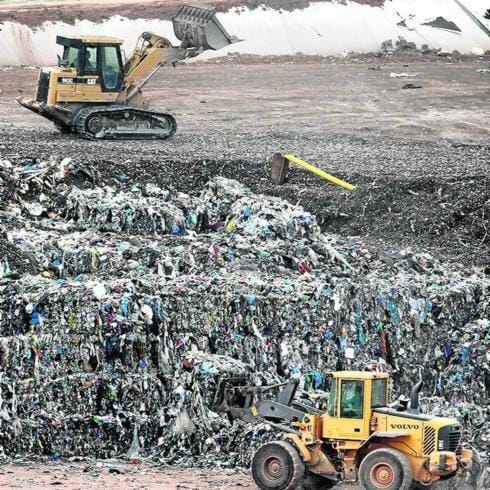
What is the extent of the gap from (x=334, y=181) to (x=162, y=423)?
7053 millimetres

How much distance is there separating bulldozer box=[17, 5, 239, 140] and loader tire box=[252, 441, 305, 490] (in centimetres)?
1159

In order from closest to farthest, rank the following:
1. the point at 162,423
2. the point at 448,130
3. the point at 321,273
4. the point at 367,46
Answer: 1. the point at 162,423
2. the point at 321,273
3. the point at 448,130
4. the point at 367,46

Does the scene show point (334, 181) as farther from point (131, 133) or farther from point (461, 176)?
point (131, 133)

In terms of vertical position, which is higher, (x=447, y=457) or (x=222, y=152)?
(x=222, y=152)

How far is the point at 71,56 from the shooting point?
21766 millimetres

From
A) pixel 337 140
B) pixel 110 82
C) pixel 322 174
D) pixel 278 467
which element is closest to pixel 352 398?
pixel 278 467

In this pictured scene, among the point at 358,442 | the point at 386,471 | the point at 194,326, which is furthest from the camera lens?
the point at 194,326

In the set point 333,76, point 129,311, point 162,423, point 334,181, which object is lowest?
point 162,423

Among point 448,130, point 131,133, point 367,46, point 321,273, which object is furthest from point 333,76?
point 321,273

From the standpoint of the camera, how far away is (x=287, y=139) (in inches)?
908

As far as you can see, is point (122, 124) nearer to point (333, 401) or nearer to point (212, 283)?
point (212, 283)

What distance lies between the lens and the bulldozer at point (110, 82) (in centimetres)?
2152

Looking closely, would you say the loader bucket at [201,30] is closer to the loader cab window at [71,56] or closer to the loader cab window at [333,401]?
the loader cab window at [71,56]

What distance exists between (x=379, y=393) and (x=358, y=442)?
1.53 feet
